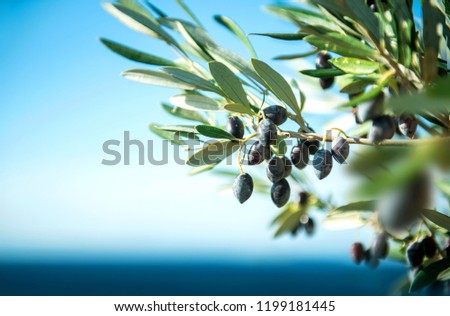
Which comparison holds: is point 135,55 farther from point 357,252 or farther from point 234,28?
point 357,252

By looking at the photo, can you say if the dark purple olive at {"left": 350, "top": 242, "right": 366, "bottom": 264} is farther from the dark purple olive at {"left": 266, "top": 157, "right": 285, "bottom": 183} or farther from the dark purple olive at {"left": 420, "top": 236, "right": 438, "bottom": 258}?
the dark purple olive at {"left": 266, "top": 157, "right": 285, "bottom": 183}

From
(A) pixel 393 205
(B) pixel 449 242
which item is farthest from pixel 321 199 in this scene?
(A) pixel 393 205

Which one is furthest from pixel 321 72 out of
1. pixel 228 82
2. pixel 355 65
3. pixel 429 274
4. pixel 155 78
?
pixel 429 274

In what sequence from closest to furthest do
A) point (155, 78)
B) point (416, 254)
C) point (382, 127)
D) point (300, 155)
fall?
point (382, 127) → point (300, 155) → point (155, 78) → point (416, 254)

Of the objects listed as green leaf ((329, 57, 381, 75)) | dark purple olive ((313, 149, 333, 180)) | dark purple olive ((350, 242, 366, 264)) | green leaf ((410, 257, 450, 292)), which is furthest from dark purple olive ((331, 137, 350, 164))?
dark purple olive ((350, 242, 366, 264))

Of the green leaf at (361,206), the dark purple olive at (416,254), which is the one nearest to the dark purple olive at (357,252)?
the dark purple olive at (416,254)

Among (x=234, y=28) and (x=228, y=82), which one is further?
(x=234, y=28)

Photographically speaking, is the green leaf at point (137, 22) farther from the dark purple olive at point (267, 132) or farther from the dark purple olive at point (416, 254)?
the dark purple olive at point (416, 254)
